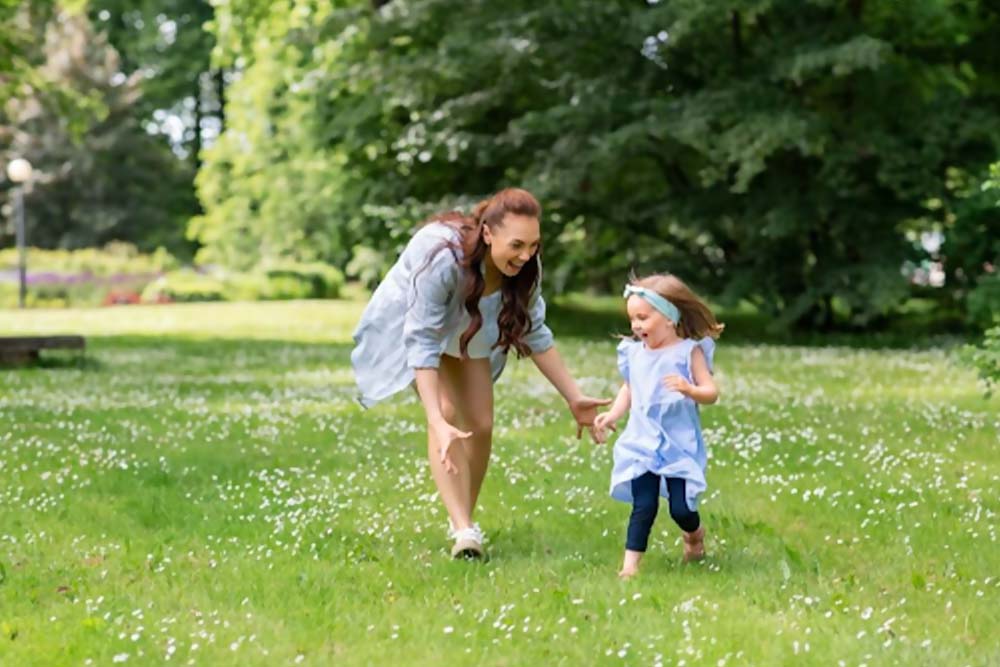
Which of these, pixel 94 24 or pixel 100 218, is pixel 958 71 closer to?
pixel 100 218

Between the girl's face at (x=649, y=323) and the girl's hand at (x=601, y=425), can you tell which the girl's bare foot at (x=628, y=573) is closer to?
the girl's hand at (x=601, y=425)

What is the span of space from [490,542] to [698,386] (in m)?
1.61

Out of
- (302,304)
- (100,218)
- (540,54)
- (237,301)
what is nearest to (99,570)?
(540,54)

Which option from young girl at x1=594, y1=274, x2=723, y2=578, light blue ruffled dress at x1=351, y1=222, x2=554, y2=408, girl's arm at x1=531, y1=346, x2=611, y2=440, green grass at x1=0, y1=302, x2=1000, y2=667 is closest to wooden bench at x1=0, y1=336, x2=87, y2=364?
green grass at x1=0, y1=302, x2=1000, y2=667

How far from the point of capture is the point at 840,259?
81.1ft

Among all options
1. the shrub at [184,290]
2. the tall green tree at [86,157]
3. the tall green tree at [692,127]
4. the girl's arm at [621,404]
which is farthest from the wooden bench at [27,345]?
the tall green tree at [86,157]

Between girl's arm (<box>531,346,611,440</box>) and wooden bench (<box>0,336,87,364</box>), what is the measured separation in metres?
13.1

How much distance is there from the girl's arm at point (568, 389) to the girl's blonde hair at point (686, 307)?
2.11ft

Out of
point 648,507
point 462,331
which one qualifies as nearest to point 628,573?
point 648,507

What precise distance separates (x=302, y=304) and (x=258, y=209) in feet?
56.3

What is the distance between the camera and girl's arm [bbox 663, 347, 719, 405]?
6176 millimetres

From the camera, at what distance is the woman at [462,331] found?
6547mm

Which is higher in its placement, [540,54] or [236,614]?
[540,54]

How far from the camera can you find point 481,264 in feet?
21.9
